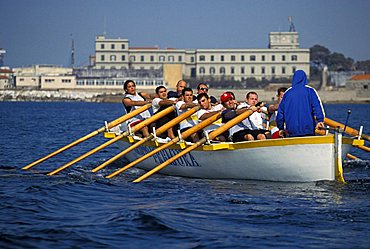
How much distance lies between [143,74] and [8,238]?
129m

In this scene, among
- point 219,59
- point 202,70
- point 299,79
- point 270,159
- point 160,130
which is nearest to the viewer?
point 299,79

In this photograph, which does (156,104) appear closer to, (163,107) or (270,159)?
(163,107)

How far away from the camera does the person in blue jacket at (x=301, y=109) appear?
13.0m

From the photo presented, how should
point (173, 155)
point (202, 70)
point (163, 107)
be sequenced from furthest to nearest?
point (202, 70) < point (163, 107) < point (173, 155)

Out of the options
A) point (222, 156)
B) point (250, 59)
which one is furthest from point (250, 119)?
point (250, 59)

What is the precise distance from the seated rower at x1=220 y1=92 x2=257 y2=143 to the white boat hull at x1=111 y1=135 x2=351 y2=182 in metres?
0.45

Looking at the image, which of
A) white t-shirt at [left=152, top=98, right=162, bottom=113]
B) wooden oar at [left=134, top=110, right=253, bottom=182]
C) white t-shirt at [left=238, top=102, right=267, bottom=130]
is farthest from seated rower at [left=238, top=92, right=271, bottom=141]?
white t-shirt at [left=152, top=98, right=162, bottom=113]

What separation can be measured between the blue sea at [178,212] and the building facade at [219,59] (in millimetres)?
142095

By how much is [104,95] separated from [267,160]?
116 m

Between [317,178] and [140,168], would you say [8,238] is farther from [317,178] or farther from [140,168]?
[140,168]

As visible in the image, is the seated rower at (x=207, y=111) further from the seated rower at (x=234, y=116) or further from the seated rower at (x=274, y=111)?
the seated rower at (x=274, y=111)

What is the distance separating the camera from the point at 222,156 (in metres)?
14.1

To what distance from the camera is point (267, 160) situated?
13.3 m

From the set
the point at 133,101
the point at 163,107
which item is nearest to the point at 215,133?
the point at 163,107
